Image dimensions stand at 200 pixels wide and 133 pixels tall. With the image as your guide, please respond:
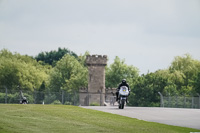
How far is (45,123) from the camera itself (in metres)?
19.9

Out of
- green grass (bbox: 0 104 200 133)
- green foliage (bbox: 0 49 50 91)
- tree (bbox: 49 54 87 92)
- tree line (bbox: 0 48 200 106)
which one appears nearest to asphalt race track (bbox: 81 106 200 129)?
green grass (bbox: 0 104 200 133)

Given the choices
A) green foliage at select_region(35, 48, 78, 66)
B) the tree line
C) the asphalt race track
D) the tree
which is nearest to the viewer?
the asphalt race track

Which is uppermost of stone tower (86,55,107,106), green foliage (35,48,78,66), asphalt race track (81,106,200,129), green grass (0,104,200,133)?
green foliage (35,48,78,66)

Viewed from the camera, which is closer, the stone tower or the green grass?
the green grass

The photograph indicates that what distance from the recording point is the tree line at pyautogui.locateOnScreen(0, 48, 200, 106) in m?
81.2

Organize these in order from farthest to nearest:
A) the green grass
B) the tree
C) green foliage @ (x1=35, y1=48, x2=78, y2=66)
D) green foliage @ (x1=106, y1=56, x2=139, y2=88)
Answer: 1. green foliage @ (x1=35, y1=48, x2=78, y2=66)
2. green foliage @ (x1=106, y1=56, x2=139, y2=88)
3. the tree
4. the green grass

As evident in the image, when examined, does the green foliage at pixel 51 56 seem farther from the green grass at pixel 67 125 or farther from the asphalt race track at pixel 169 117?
the green grass at pixel 67 125

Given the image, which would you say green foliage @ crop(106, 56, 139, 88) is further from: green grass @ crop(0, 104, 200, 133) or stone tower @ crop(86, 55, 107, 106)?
green grass @ crop(0, 104, 200, 133)

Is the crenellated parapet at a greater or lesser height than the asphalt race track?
greater

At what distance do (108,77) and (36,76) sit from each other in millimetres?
18496

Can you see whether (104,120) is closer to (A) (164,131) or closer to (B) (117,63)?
(A) (164,131)

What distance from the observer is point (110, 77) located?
406 ft

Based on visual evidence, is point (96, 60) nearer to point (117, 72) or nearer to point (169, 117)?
point (117, 72)

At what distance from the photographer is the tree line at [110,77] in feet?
267
